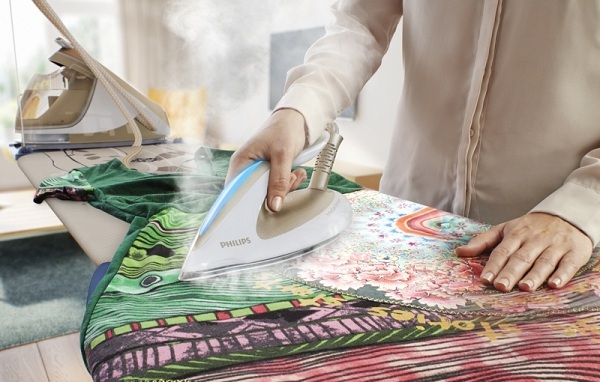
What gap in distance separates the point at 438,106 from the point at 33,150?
1.14m

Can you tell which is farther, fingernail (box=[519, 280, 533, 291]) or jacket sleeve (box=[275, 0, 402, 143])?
jacket sleeve (box=[275, 0, 402, 143])

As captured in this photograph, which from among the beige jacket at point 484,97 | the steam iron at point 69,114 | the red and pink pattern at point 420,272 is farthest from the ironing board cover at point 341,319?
the steam iron at point 69,114

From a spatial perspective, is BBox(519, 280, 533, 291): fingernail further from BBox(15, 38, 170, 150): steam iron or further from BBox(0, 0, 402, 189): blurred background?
BBox(15, 38, 170, 150): steam iron

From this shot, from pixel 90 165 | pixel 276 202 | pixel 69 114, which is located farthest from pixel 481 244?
pixel 69 114

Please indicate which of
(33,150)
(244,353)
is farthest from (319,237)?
(33,150)

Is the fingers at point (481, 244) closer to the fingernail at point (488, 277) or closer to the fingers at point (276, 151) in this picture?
the fingernail at point (488, 277)

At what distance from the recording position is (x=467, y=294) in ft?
1.78

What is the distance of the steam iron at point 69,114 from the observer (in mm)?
1273

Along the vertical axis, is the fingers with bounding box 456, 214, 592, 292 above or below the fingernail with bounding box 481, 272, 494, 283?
above

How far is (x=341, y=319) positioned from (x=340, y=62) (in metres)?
0.66

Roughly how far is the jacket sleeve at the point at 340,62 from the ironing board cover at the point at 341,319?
10.1 inches

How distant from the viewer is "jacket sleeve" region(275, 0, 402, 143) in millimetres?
862

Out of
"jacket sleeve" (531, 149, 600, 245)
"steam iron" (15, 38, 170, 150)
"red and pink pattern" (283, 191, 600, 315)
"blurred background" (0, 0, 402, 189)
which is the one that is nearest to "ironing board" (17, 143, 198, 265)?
"steam iron" (15, 38, 170, 150)

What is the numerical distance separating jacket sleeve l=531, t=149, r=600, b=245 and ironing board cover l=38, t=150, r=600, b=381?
5 cm
